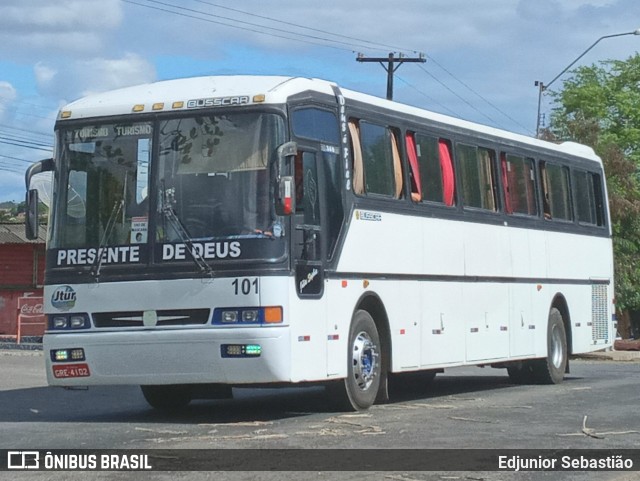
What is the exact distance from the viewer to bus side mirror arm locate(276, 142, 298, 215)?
1333 centimetres

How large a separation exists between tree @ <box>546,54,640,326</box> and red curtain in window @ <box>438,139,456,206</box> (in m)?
27.1

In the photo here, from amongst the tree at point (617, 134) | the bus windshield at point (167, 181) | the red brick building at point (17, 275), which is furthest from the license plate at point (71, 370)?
the tree at point (617, 134)

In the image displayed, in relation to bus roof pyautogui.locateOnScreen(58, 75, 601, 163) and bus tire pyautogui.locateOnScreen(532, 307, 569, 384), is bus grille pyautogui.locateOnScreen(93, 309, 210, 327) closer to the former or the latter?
bus roof pyautogui.locateOnScreen(58, 75, 601, 163)

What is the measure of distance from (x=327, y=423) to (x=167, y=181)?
9.46 feet

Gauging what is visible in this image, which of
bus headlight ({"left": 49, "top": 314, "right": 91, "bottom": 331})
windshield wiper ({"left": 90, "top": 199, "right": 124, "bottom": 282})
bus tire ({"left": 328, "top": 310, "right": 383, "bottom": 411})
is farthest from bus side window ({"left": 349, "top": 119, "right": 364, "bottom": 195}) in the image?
bus headlight ({"left": 49, "top": 314, "right": 91, "bottom": 331})

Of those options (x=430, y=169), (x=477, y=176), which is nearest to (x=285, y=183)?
(x=430, y=169)

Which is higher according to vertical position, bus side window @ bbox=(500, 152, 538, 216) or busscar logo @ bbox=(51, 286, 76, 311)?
bus side window @ bbox=(500, 152, 538, 216)

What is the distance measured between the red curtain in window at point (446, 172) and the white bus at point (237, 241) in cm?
71

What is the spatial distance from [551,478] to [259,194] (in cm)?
484

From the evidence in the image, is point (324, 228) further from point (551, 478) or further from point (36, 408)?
point (551, 478)

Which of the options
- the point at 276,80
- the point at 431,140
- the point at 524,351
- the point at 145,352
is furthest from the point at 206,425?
the point at 524,351

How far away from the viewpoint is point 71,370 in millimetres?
14250

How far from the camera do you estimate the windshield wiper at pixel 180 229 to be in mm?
13714

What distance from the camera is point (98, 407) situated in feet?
53.8
